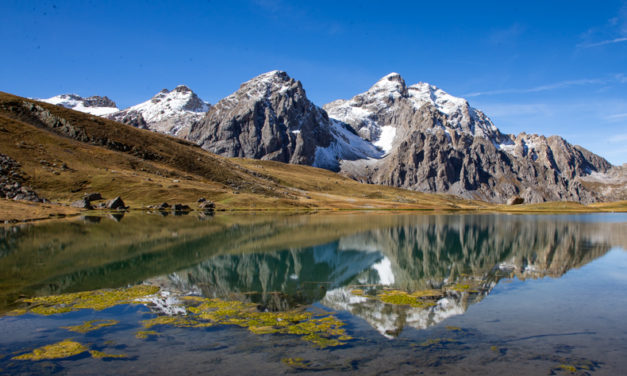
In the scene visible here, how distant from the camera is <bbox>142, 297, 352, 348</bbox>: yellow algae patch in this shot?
61.6 feet

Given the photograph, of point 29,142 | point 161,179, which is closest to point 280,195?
point 161,179

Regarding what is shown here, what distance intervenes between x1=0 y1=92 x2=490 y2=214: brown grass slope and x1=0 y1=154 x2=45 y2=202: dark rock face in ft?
7.17

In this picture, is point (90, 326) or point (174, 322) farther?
point (174, 322)

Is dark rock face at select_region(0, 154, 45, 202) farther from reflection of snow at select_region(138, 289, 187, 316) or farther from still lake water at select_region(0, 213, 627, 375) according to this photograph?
reflection of snow at select_region(138, 289, 187, 316)

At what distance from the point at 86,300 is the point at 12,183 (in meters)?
91.9

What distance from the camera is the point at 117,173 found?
4889 inches

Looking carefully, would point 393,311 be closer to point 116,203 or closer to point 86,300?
point 86,300

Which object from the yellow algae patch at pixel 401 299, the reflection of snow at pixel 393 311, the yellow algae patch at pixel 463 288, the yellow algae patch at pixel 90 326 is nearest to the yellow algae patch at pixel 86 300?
the yellow algae patch at pixel 90 326

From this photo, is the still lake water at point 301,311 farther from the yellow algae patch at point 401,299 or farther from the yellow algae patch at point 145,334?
the yellow algae patch at point 401,299

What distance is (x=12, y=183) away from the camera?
94688 mm

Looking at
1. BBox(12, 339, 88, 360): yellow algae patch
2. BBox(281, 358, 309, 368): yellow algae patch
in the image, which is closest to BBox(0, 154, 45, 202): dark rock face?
BBox(12, 339, 88, 360): yellow algae patch

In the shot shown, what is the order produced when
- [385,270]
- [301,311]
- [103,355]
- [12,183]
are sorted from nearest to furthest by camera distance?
[103,355]
[301,311]
[385,270]
[12,183]

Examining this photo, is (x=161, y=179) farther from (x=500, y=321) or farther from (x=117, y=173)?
(x=500, y=321)

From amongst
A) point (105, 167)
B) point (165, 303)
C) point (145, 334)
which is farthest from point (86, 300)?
point (105, 167)
